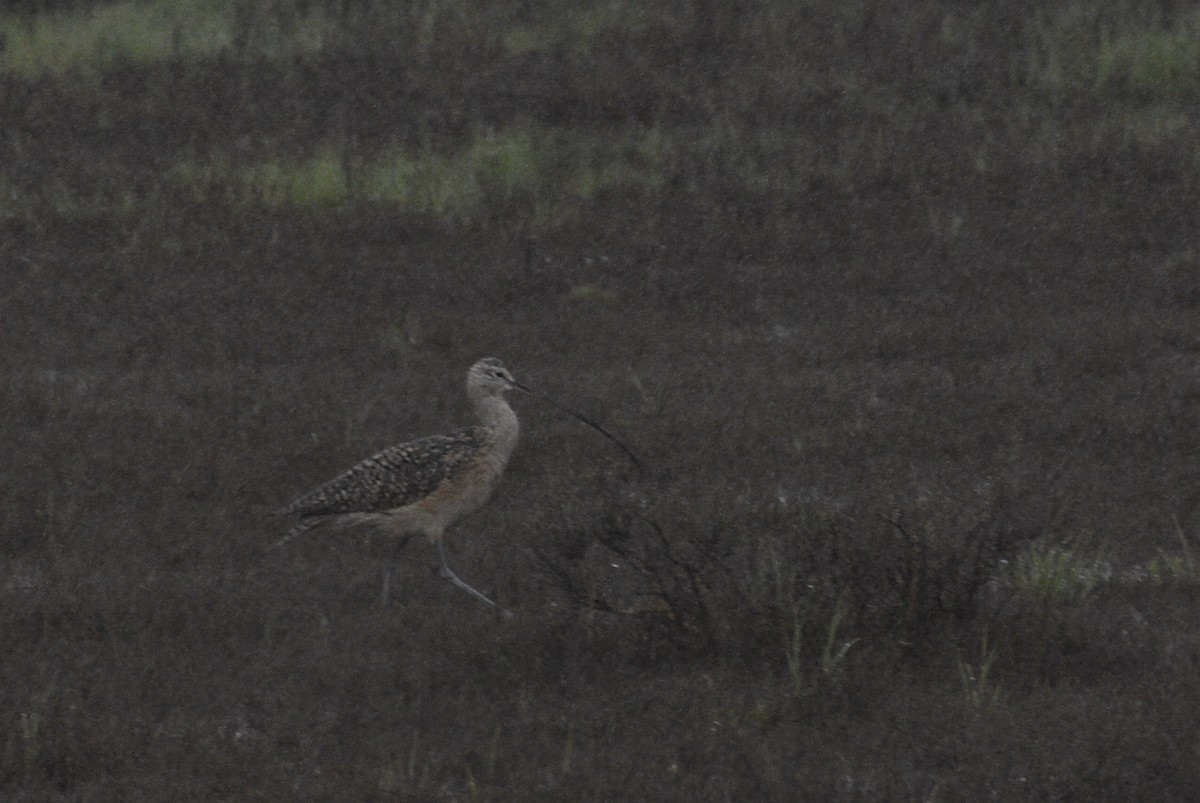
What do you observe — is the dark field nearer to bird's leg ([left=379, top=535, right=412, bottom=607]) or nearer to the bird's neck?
bird's leg ([left=379, top=535, right=412, bottom=607])

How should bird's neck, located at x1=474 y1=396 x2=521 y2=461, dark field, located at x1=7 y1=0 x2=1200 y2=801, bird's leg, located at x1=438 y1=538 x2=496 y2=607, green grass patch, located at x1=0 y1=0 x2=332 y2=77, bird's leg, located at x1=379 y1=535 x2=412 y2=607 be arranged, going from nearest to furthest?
dark field, located at x1=7 y1=0 x2=1200 y2=801 → bird's leg, located at x1=438 y1=538 x2=496 y2=607 → bird's leg, located at x1=379 y1=535 x2=412 y2=607 → bird's neck, located at x1=474 y1=396 x2=521 y2=461 → green grass patch, located at x1=0 y1=0 x2=332 y2=77

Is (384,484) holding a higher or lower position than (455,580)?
higher

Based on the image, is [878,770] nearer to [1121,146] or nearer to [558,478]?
[558,478]

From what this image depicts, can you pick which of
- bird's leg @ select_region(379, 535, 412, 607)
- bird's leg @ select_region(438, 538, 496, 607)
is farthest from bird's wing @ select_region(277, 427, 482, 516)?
bird's leg @ select_region(438, 538, 496, 607)

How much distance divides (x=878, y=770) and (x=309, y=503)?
3.95 m

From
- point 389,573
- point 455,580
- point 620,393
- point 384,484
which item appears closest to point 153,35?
point 620,393

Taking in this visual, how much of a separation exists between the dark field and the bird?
0.28m

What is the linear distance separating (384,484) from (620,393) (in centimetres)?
352

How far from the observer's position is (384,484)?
930 centimetres

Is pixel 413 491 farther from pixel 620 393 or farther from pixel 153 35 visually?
pixel 153 35

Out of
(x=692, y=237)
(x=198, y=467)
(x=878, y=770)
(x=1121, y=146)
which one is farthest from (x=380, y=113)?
(x=878, y=770)

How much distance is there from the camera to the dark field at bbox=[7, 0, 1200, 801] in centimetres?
666

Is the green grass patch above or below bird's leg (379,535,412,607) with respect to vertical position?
below

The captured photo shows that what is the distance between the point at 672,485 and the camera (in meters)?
10.4
